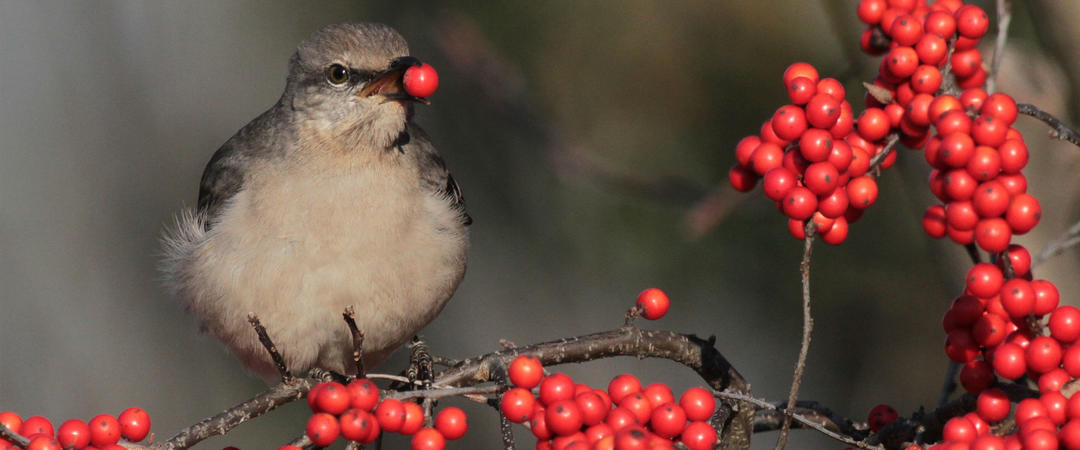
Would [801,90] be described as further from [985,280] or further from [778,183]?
[985,280]

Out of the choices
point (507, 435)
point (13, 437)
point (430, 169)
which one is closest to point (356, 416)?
point (507, 435)

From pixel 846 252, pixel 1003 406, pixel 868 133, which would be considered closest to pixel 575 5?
pixel 846 252

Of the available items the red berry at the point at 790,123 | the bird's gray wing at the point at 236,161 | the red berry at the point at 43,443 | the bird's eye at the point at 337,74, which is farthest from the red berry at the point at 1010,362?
the bird's gray wing at the point at 236,161

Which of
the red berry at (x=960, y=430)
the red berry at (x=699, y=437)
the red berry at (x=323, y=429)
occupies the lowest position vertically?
the red berry at (x=323, y=429)

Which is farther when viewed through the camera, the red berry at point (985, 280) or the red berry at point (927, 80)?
the red berry at point (927, 80)

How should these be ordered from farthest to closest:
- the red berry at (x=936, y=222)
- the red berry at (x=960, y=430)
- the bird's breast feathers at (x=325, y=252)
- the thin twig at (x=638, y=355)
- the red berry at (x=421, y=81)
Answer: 1. the bird's breast feathers at (x=325, y=252)
2. the red berry at (x=421, y=81)
3. the thin twig at (x=638, y=355)
4. the red berry at (x=936, y=222)
5. the red berry at (x=960, y=430)

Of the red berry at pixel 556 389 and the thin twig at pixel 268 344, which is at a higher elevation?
the thin twig at pixel 268 344

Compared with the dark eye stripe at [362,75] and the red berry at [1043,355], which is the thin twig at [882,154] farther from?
the dark eye stripe at [362,75]

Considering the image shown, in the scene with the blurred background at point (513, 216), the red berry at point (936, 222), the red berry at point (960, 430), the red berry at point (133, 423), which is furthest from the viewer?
the blurred background at point (513, 216)
